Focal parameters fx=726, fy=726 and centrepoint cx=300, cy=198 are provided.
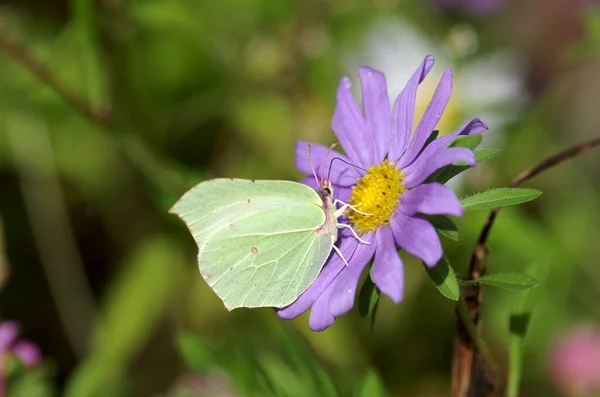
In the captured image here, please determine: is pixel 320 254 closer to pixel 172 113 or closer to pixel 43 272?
pixel 172 113

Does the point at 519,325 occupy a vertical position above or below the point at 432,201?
below

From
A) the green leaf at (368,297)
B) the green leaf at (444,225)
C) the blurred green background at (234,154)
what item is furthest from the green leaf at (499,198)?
the blurred green background at (234,154)

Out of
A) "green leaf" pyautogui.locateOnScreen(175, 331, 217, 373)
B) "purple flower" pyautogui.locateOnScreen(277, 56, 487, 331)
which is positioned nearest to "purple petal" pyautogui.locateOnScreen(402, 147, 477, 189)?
"purple flower" pyautogui.locateOnScreen(277, 56, 487, 331)

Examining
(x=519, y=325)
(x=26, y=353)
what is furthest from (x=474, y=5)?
(x=26, y=353)

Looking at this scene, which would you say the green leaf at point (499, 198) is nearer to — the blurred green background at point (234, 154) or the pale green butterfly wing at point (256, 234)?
the pale green butterfly wing at point (256, 234)

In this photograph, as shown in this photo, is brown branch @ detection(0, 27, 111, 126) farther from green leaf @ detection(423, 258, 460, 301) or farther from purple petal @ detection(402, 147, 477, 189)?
green leaf @ detection(423, 258, 460, 301)

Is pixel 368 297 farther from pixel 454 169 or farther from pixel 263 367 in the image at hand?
pixel 263 367

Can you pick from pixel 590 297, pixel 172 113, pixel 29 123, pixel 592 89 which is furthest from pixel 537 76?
pixel 29 123
